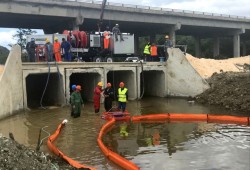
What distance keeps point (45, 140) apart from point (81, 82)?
12747mm

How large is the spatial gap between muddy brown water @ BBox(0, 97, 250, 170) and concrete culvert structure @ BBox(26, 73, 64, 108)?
299cm

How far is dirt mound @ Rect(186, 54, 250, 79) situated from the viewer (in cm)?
2566

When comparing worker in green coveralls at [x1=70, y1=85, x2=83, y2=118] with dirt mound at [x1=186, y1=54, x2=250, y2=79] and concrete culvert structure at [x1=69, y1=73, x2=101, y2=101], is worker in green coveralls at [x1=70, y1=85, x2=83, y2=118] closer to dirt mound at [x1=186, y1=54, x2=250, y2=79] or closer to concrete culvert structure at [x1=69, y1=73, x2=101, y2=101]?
concrete culvert structure at [x1=69, y1=73, x2=101, y2=101]

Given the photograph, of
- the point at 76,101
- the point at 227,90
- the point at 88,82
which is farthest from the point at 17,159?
the point at 88,82

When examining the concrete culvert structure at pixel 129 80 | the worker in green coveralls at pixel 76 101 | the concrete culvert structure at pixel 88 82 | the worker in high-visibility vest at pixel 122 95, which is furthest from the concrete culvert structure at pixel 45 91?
the worker in high-visibility vest at pixel 122 95

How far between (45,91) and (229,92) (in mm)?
11255

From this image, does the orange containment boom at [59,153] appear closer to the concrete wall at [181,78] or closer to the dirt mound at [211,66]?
the concrete wall at [181,78]

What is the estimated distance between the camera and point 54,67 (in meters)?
19.0

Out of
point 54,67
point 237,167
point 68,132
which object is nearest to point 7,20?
point 54,67

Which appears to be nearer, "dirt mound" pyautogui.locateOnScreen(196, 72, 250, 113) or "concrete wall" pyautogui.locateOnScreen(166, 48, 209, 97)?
"dirt mound" pyautogui.locateOnScreen(196, 72, 250, 113)

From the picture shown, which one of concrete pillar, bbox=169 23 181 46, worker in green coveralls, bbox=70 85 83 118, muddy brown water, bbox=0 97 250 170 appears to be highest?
concrete pillar, bbox=169 23 181 46

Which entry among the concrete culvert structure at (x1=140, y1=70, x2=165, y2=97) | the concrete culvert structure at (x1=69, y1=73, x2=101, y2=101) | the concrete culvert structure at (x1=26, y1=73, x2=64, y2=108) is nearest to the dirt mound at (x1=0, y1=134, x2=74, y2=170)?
the concrete culvert structure at (x1=26, y1=73, x2=64, y2=108)

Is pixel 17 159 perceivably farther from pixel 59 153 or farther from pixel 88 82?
pixel 88 82

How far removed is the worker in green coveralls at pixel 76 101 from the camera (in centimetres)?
1405
